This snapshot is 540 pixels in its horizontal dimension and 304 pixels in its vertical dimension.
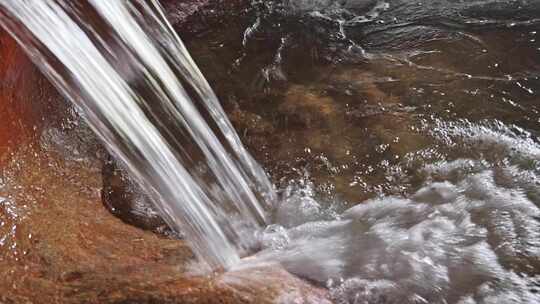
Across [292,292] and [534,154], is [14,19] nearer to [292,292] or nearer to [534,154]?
[292,292]

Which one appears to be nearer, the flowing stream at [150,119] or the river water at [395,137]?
the river water at [395,137]

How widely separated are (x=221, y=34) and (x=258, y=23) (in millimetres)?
253

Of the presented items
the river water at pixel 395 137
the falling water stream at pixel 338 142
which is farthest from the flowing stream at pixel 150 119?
the river water at pixel 395 137

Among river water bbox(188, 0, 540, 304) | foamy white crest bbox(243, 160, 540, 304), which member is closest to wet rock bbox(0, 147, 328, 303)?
foamy white crest bbox(243, 160, 540, 304)

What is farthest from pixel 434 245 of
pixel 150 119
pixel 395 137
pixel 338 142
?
pixel 150 119

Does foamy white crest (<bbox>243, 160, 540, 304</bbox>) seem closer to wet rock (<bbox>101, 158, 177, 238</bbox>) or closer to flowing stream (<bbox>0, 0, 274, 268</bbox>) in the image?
flowing stream (<bbox>0, 0, 274, 268</bbox>)

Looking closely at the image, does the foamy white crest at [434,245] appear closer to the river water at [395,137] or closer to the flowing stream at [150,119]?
the river water at [395,137]

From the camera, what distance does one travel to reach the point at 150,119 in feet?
10.3

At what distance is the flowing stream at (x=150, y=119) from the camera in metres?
2.92

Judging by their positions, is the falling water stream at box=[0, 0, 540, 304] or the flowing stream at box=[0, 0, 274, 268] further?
the flowing stream at box=[0, 0, 274, 268]

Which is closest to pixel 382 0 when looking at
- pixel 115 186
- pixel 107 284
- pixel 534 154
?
pixel 534 154

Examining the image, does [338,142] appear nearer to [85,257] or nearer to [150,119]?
[150,119]

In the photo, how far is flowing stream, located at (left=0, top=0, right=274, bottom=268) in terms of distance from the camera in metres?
2.92

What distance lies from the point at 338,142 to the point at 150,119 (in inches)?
38.0
